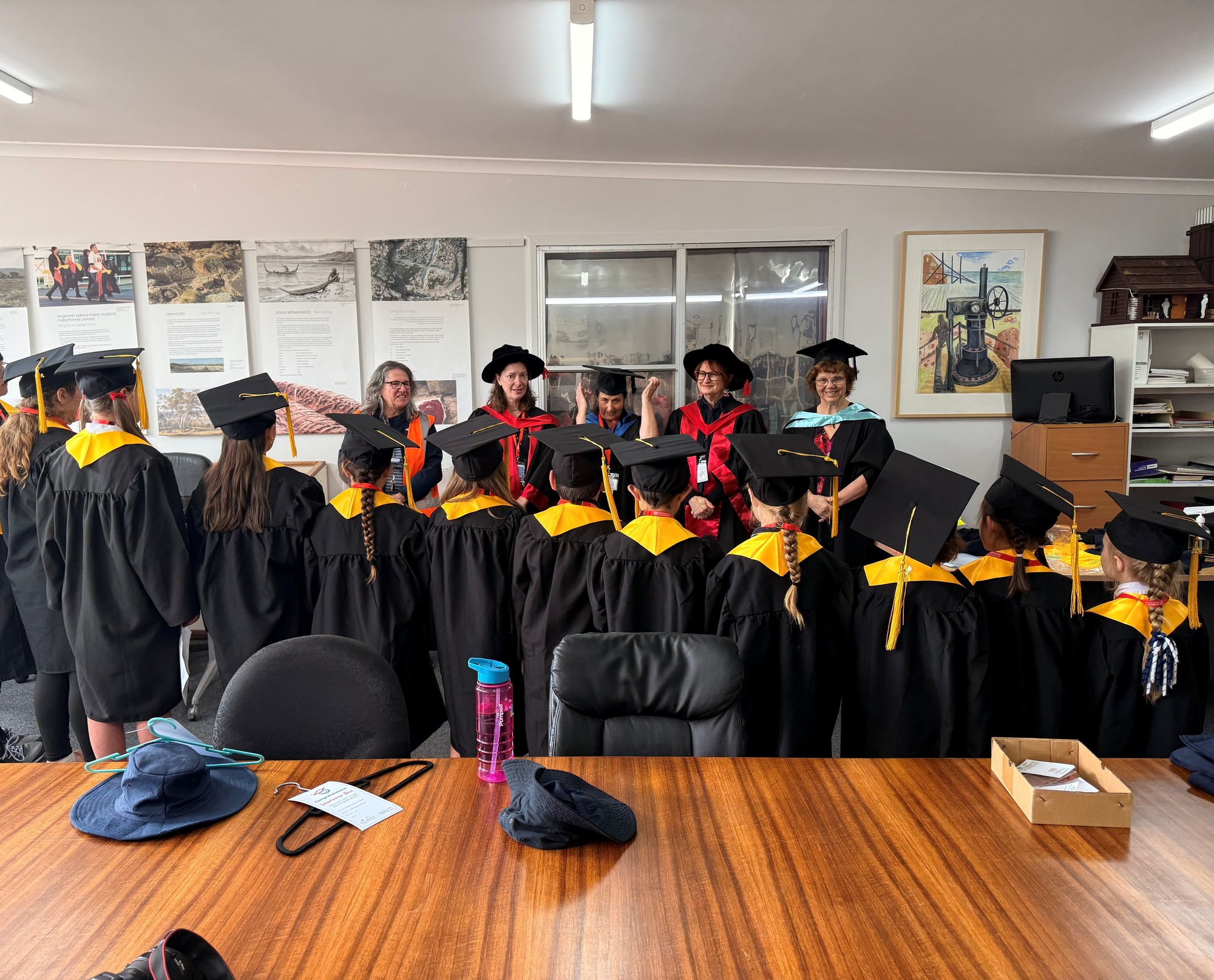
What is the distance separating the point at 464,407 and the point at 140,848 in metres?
3.99

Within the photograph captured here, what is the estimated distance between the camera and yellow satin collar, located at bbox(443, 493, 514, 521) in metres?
2.46

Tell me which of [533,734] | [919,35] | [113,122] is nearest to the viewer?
[533,734]

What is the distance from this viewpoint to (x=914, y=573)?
1958mm

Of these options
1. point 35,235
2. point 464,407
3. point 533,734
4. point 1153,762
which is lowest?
point 533,734

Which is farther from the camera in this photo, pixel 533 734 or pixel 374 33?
pixel 374 33

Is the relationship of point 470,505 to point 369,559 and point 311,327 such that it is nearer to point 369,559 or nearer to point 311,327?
Answer: point 369,559

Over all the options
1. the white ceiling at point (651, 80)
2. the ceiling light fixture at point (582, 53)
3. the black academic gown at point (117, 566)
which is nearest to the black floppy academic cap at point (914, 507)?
the white ceiling at point (651, 80)

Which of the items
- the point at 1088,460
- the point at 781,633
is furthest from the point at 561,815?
the point at 1088,460

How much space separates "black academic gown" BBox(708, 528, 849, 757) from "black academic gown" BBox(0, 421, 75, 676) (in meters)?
2.29

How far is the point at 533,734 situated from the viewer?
246cm

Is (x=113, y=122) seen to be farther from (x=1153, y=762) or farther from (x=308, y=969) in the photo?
(x=1153, y=762)

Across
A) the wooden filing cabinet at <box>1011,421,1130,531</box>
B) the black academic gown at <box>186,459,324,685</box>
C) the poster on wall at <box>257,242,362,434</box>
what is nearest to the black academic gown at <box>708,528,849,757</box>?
the black academic gown at <box>186,459,324,685</box>

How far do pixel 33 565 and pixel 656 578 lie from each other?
2207 millimetres

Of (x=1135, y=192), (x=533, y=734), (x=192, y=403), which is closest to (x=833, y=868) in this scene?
(x=533, y=734)
